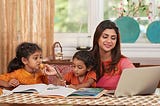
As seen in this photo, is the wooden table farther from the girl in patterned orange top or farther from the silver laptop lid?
the girl in patterned orange top

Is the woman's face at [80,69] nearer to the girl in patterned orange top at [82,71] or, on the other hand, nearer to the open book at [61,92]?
the girl in patterned orange top at [82,71]

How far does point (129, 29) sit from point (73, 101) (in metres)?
2.64

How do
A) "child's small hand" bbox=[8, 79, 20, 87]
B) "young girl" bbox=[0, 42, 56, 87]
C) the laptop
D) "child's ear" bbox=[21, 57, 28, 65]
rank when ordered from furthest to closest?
"child's ear" bbox=[21, 57, 28, 65], "young girl" bbox=[0, 42, 56, 87], "child's small hand" bbox=[8, 79, 20, 87], the laptop

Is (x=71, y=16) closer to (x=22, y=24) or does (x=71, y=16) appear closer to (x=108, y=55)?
(x=22, y=24)

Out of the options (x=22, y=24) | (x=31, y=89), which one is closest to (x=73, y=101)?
(x=31, y=89)

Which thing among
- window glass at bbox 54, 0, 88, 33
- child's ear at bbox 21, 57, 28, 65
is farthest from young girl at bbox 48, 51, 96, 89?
window glass at bbox 54, 0, 88, 33

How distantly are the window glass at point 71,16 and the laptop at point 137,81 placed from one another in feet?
8.31

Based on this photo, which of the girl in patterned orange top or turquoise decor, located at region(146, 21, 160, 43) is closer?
the girl in patterned orange top

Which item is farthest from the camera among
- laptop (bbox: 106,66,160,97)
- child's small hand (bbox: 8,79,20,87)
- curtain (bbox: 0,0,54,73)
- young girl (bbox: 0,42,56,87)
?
curtain (bbox: 0,0,54,73)

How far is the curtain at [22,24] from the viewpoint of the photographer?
4.26m

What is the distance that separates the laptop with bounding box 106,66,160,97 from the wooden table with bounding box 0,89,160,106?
55mm

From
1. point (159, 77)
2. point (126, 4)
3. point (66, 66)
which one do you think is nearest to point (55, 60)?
point (66, 66)

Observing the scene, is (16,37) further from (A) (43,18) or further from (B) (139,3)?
(B) (139,3)

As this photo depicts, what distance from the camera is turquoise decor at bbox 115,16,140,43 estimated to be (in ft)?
14.7
